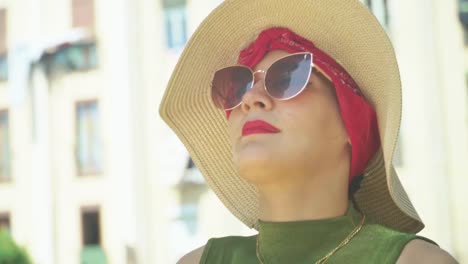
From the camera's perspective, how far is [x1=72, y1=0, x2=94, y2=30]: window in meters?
9.77

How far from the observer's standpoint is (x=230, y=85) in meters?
1.86

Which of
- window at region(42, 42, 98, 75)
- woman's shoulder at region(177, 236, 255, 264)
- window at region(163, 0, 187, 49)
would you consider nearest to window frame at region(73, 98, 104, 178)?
window at region(42, 42, 98, 75)

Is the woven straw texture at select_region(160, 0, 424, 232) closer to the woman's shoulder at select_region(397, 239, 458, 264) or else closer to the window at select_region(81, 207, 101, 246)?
the woman's shoulder at select_region(397, 239, 458, 264)

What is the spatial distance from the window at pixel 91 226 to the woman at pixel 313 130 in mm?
7870

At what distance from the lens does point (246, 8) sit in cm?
193

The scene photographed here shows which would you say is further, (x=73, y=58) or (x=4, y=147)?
(x=4, y=147)

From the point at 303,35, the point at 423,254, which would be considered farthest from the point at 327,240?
the point at 303,35

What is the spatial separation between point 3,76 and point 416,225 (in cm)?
868

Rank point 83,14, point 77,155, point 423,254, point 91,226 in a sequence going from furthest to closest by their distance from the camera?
point 77,155
point 83,14
point 91,226
point 423,254

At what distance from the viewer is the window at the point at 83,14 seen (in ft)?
32.1

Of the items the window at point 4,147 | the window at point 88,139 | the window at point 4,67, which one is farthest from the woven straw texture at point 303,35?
the window at point 4,147

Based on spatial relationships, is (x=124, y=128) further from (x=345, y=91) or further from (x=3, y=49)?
(x=345, y=91)

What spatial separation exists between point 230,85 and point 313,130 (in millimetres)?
208

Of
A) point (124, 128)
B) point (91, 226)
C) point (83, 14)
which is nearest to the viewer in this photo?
point (124, 128)
